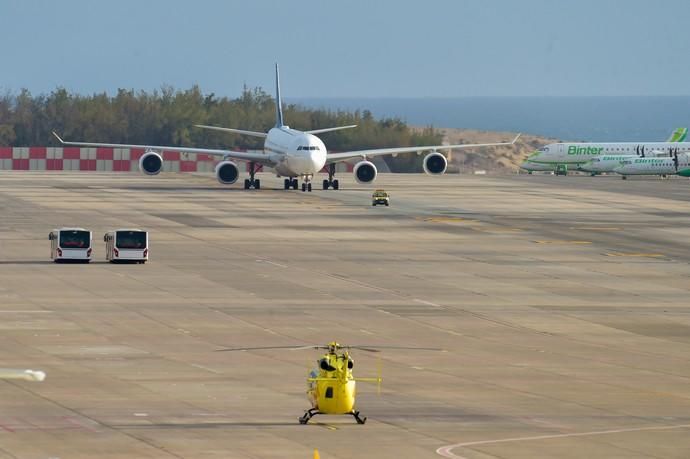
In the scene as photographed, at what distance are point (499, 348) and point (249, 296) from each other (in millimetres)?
11941

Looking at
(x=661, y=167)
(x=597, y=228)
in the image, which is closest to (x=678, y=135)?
(x=661, y=167)

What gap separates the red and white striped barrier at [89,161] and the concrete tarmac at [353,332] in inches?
2089

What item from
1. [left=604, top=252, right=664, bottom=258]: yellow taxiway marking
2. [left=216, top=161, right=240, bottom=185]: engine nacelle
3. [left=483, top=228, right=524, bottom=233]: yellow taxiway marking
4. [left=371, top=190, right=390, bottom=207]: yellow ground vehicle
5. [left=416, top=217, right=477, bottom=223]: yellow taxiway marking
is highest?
[left=216, top=161, right=240, bottom=185]: engine nacelle

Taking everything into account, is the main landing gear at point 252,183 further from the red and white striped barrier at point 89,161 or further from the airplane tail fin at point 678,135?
the airplane tail fin at point 678,135

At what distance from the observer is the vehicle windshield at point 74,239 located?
61000 millimetres

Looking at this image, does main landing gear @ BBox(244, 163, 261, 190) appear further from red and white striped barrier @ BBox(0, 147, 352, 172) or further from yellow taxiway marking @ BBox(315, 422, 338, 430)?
yellow taxiway marking @ BBox(315, 422, 338, 430)

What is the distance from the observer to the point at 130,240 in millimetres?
61062

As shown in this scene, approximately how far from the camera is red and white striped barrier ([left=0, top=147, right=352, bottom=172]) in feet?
468

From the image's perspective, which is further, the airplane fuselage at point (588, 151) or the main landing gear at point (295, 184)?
the airplane fuselage at point (588, 151)

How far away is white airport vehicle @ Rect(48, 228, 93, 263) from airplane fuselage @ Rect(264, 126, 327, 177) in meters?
39.8

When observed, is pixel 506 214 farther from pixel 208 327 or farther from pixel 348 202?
pixel 208 327

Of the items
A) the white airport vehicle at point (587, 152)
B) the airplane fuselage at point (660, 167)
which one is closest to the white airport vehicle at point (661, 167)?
the airplane fuselage at point (660, 167)

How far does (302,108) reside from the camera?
7771 inches

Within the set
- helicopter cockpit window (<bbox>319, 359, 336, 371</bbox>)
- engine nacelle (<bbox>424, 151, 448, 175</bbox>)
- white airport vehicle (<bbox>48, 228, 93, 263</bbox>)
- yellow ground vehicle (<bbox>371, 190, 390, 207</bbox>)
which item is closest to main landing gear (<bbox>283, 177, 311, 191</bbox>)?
yellow ground vehicle (<bbox>371, 190, 390, 207</bbox>)
